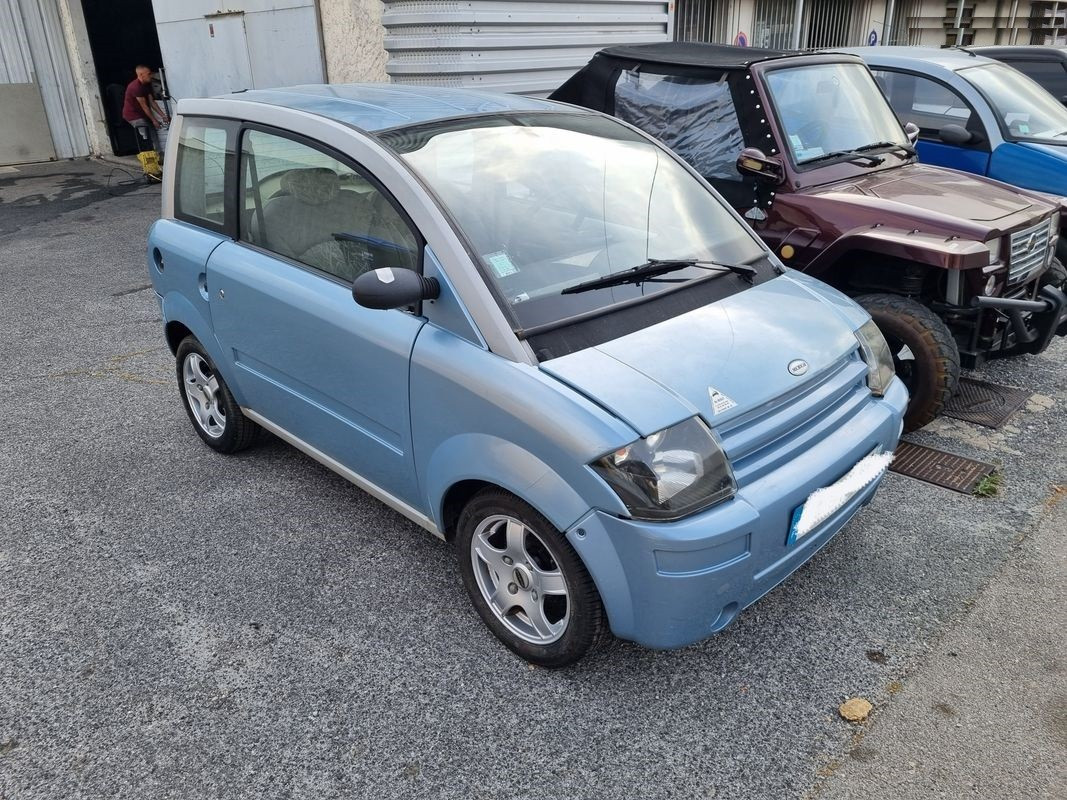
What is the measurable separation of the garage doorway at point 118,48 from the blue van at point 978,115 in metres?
11.7

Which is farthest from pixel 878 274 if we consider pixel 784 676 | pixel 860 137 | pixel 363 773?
pixel 363 773

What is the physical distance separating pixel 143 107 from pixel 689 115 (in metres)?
9.69

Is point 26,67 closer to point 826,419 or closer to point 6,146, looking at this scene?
point 6,146

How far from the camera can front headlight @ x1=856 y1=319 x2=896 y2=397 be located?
315cm

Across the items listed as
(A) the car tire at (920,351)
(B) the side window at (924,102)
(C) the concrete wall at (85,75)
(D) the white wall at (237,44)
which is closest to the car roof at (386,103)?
(A) the car tire at (920,351)

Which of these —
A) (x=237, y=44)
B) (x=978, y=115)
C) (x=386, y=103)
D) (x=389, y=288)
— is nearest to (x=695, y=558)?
(x=389, y=288)

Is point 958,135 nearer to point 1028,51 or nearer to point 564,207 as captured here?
point 1028,51

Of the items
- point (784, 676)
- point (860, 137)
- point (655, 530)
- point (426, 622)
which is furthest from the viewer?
point (860, 137)

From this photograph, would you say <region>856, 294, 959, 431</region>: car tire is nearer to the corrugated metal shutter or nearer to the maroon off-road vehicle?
the maroon off-road vehicle

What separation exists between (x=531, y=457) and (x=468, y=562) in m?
0.62

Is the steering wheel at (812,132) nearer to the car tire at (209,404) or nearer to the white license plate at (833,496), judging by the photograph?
the white license plate at (833,496)

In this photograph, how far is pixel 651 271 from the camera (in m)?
3.07

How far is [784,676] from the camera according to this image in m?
2.80

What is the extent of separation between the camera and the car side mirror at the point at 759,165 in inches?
181
